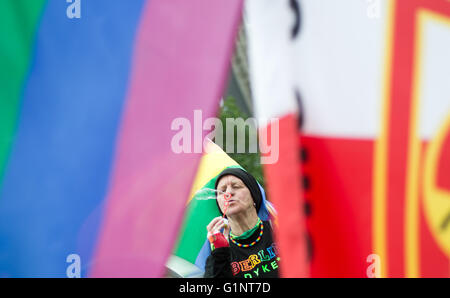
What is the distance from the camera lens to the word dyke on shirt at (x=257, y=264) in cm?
239

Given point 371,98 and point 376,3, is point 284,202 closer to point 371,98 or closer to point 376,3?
point 371,98

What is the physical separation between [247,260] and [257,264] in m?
0.04

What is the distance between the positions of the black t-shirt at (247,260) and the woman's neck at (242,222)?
0.04m

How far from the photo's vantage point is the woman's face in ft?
8.54

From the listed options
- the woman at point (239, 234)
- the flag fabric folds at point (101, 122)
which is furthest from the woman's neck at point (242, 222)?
the flag fabric folds at point (101, 122)

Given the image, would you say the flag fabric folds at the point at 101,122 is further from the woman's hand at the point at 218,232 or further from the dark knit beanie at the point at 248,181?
the dark knit beanie at the point at 248,181

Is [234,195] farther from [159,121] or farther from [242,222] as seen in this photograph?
[159,121]

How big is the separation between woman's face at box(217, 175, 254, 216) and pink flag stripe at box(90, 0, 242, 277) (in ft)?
5.28

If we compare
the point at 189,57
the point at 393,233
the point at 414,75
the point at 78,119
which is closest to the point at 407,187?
the point at 393,233

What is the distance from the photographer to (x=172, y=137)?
100 centimetres

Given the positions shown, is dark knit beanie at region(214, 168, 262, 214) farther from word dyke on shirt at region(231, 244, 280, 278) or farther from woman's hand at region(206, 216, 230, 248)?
word dyke on shirt at region(231, 244, 280, 278)

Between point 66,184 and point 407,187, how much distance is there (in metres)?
0.58
